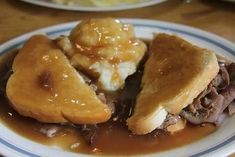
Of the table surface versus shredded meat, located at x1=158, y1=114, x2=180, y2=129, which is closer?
shredded meat, located at x1=158, y1=114, x2=180, y2=129

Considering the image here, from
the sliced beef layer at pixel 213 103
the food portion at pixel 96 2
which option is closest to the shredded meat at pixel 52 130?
the sliced beef layer at pixel 213 103

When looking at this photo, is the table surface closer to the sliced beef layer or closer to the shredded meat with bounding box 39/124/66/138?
the sliced beef layer

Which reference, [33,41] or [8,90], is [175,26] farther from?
[8,90]

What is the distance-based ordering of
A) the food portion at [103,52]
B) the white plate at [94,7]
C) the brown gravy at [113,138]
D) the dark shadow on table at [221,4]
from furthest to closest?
the dark shadow on table at [221,4]
the white plate at [94,7]
the food portion at [103,52]
the brown gravy at [113,138]

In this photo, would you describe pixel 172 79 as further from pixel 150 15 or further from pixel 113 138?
pixel 150 15

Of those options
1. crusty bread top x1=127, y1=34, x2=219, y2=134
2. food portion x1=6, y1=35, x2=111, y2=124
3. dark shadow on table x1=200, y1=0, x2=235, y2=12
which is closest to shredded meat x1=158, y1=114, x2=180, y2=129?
crusty bread top x1=127, y1=34, x2=219, y2=134

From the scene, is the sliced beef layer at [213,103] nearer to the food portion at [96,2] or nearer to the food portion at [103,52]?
the food portion at [103,52]

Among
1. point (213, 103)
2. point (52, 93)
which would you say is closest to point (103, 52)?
point (52, 93)
